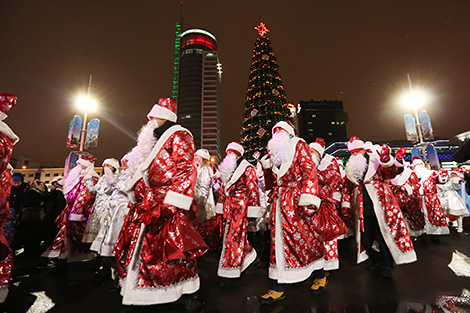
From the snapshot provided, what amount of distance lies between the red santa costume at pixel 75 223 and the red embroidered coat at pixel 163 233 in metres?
2.67

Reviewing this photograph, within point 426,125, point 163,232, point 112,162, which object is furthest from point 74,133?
point 426,125

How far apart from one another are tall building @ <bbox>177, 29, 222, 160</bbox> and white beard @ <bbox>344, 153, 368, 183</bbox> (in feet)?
296

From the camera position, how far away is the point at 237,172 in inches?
147

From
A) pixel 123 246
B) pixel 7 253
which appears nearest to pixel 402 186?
pixel 123 246

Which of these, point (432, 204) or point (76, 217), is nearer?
point (76, 217)

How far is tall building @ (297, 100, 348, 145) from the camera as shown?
8438cm

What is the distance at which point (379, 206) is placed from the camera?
11.7 feet

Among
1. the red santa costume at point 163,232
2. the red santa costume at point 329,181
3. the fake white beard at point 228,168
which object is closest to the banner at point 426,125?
the red santa costume at point 329,181

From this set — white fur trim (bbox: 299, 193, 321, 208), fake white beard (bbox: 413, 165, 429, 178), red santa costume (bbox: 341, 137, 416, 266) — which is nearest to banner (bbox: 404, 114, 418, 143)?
fake white beard (bbox: 413, 165, 429, 178)

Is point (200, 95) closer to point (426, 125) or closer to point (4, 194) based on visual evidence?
point (426, 125)

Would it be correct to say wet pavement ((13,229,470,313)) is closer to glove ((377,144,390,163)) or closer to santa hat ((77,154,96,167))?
glove ((377,144,390,163))

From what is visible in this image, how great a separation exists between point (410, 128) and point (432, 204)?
9.34 metres

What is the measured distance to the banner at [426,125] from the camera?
1231 cm

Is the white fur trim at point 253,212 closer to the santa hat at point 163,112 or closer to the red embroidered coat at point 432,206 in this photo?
the santa hat at point 163,112
